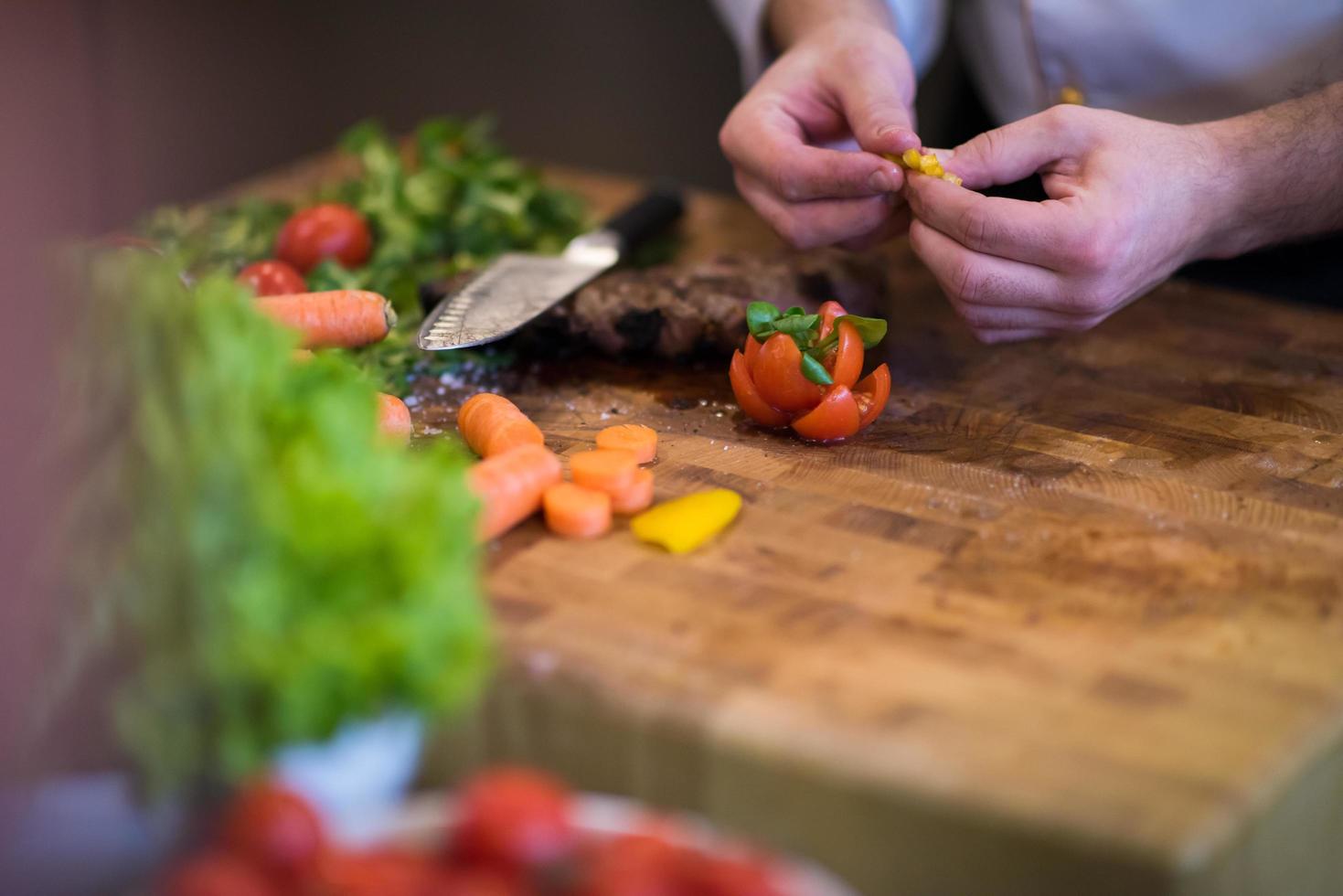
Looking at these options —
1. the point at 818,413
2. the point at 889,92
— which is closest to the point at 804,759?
the point at 818,413

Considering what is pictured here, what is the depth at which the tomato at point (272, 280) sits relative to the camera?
256cm

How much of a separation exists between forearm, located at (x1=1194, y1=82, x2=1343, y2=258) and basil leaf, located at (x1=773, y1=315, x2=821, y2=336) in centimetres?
A: 73

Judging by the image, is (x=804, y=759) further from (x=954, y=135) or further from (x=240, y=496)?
(x=954, y=135)

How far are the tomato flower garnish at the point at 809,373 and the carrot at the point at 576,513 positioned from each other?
428 millimetres

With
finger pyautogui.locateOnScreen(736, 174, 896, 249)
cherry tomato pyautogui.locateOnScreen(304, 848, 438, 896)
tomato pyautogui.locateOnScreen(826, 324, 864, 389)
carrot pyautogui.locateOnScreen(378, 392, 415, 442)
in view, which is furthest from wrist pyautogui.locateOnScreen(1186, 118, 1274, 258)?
cherry tomato pyautogui.locateOnScreen(304, 848, 438, 896)

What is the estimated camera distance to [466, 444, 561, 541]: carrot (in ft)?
5.82

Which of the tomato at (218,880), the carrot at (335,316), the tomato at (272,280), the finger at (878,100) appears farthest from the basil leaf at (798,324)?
the tomato at (218,880)

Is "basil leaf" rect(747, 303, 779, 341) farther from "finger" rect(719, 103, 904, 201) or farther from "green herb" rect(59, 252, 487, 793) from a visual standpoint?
"green herb" rect(59, 252, 487, 793)

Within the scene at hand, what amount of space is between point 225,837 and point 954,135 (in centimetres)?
270

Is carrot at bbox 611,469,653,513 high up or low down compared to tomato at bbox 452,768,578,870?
down

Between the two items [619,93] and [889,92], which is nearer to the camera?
[889,92]

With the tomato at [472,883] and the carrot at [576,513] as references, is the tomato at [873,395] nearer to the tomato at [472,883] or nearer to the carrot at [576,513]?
the carrot at [576,513]

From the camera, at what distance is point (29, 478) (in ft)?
4.39

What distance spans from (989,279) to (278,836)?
149cm
